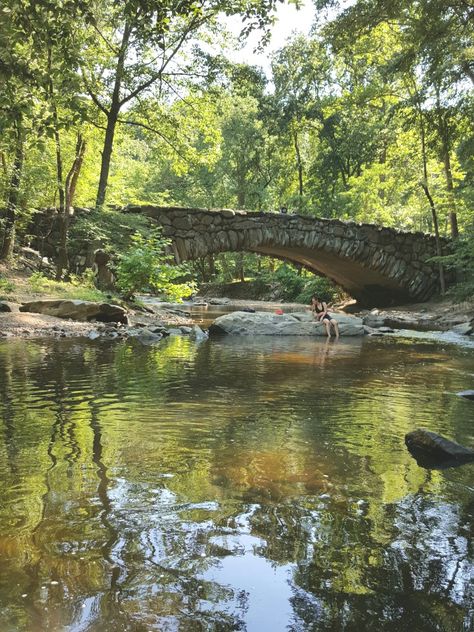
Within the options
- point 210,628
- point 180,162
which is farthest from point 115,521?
point 180,162

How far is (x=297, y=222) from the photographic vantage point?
20.3 meters

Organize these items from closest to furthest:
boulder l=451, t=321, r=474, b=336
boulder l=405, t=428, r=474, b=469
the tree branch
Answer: boulder l=405, t=428, r=474, b=469
boulder l=451, t=321, r=474, b=336
the tree branch

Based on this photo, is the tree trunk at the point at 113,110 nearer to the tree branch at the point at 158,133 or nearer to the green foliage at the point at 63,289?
the tree branch at the point at 158,133

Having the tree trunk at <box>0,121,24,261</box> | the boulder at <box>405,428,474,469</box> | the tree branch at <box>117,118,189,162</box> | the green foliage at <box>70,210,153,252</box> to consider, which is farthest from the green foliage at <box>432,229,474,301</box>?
the boulder at <box>405,428,474,469</box>

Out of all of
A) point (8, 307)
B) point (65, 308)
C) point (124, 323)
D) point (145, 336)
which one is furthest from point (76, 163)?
point (145, 336)

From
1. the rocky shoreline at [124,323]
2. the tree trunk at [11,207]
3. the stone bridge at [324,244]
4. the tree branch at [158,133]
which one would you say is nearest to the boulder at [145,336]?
the rocky shoreline at [124,323]

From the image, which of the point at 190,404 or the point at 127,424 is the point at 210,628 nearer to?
the point at 127,424

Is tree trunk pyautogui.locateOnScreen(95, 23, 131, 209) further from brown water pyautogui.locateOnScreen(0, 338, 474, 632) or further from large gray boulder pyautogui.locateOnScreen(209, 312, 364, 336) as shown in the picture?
brown water pyautogui.locateOnScreen(0, 338, 474, 632)

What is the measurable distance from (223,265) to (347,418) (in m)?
37.8

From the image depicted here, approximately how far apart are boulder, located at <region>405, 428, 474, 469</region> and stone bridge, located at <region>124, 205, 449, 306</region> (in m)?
13.9

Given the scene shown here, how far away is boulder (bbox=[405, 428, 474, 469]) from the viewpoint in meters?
3.24

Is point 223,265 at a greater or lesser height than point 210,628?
greater

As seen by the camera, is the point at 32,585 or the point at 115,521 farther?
the point at 115,521

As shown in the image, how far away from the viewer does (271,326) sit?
12.4 meters
